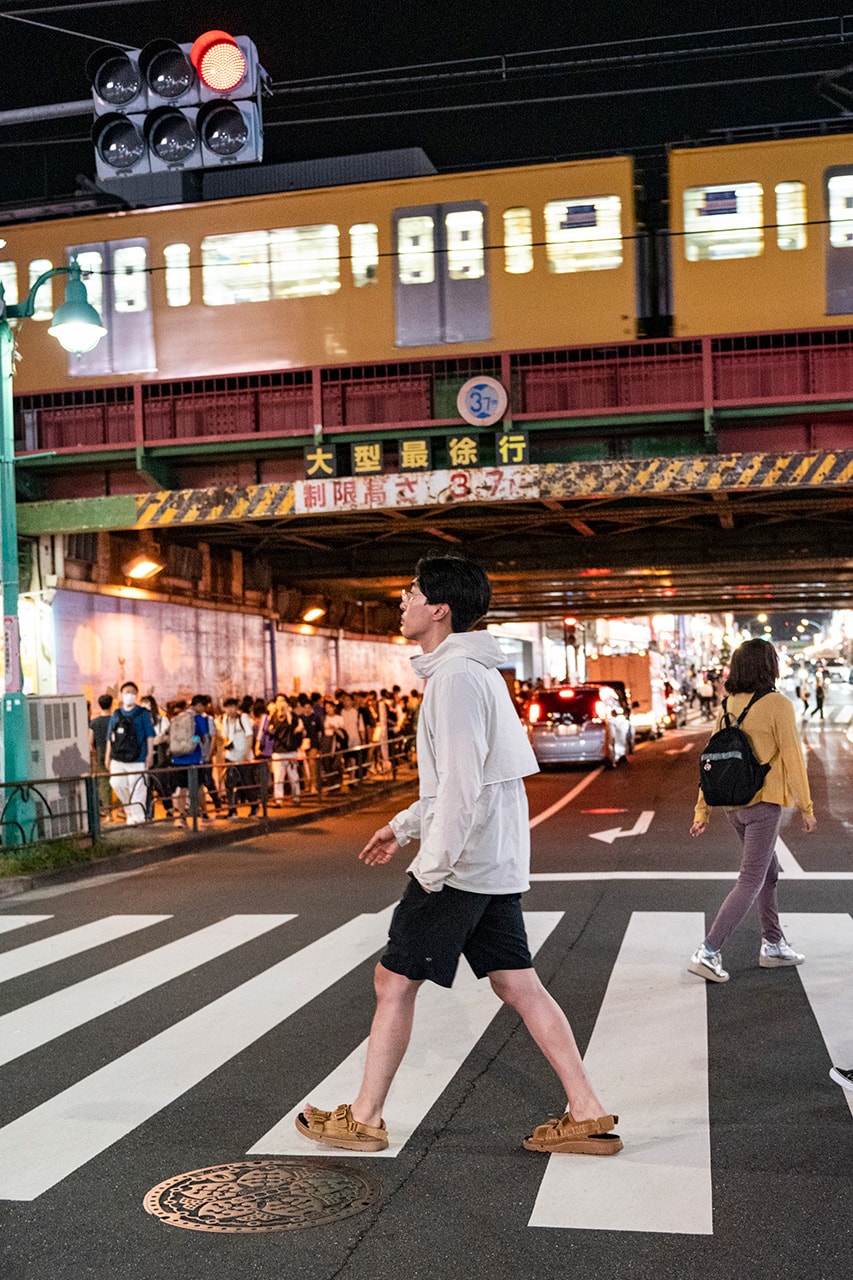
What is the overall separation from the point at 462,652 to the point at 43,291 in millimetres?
20318

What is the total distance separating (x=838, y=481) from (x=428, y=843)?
1680cm

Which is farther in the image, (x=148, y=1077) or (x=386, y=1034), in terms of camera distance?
(x=148, y=1077)

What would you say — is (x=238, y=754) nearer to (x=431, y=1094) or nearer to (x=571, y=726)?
(x=571, y=726)

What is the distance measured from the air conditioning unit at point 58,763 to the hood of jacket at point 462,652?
10.4 m

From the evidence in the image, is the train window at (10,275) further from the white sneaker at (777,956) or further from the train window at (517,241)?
the white sneaker at (777,956)

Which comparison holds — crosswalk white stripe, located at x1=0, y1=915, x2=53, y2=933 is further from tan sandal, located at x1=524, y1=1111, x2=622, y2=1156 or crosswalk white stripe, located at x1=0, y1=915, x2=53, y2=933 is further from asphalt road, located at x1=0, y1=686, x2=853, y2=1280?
tan sandal, located at x1=524, y1=1111, x2=622, y2=1156

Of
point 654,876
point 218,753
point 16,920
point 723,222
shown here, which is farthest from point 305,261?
point 16,920

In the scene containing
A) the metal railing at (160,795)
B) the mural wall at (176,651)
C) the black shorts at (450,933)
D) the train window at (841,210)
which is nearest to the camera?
the black shorts at (450,933)

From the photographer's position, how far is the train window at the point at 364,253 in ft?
69.2

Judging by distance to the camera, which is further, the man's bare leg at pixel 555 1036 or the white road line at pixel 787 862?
the white road line at pixel 787 862

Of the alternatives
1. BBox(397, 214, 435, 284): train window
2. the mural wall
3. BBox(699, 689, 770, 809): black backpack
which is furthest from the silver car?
BBox(699, 689, 770, 809): black backpack

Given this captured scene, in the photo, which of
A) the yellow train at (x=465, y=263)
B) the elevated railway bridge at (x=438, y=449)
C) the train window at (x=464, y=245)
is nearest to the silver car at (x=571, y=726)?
the elevated railway bridge at (x=438, y=449)

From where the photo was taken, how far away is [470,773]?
14.3 feet

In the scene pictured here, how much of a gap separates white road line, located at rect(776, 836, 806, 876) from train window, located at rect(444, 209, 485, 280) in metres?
10.8
